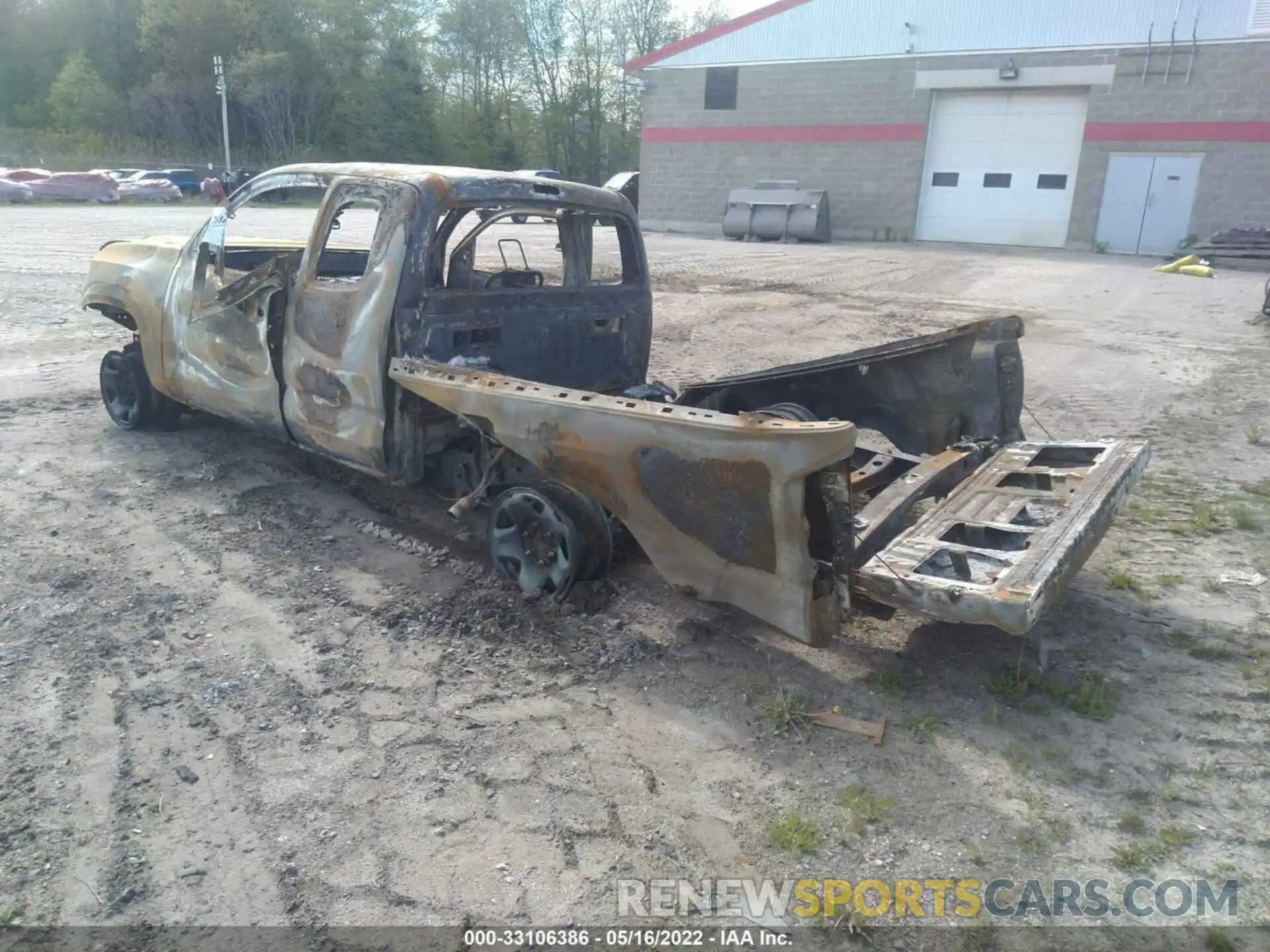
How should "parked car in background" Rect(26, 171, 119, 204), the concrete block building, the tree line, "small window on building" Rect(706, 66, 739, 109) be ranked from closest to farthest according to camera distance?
the concrete block building
"small window on building" Rect(706, 66, 739, 109)
"parked car in background" Rect(26, 171, 119, 204)
the tree line

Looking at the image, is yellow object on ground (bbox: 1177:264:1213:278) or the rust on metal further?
yellow object on ground (bbox: 1177:264:1213:278)

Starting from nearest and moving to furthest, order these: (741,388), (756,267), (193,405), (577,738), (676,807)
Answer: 1. (676,807)
2. (577,738)
3. (741,388)
4. (193,405)
5. (756,267)

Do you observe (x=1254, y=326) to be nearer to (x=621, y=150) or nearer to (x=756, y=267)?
(x=756, y=267)

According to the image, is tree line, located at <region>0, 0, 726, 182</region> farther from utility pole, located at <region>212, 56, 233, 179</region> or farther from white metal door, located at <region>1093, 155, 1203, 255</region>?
white metal door, located at <region>1093, 155, 1203, 255</region>

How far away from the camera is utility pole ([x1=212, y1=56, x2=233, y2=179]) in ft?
149

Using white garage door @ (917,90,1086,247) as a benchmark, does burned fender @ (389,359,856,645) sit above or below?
below

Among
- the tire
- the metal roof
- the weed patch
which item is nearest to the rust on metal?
the weed patch

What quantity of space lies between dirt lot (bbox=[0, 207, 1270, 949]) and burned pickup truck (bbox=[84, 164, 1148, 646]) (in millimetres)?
422

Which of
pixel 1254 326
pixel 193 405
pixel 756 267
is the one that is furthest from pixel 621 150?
pixel 193 405

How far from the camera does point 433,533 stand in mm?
4883

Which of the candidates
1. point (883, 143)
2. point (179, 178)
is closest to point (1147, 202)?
point (883, 143)

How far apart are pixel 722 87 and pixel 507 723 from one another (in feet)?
93.4

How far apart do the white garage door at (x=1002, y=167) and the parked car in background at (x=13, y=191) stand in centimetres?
3046

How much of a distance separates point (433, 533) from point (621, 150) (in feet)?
197
